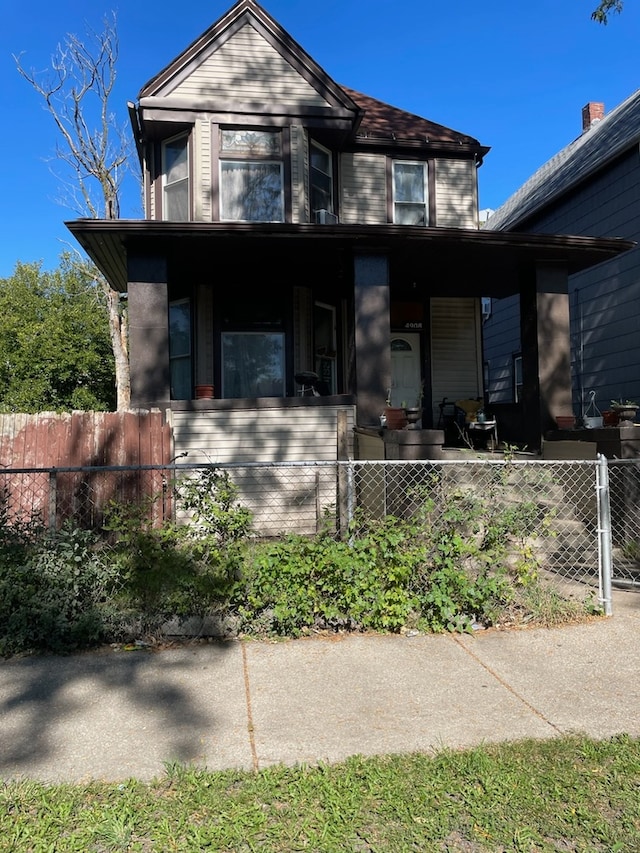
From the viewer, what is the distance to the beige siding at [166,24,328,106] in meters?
10.9

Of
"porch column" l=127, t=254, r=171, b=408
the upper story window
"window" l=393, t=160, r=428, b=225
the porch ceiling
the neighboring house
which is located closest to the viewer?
the porch ceiling

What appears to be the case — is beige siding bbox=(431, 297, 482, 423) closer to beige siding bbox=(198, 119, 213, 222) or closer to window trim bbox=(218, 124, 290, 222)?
window trim bbox=(218, 124, 290, 222)

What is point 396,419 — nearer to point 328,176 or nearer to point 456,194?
point 328,176

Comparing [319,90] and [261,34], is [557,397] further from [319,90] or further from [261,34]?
[261,34]

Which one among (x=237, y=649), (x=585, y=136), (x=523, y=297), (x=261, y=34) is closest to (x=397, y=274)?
(x=523, y=297)

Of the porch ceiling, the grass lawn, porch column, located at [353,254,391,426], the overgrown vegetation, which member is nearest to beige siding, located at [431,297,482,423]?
the porch ceiling

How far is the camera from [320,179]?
456 inches

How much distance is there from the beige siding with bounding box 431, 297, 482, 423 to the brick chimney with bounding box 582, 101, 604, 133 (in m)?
8.15

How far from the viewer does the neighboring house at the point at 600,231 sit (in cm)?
1158

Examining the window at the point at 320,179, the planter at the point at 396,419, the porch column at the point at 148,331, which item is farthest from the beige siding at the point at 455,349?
the porch column at the point at 148,331

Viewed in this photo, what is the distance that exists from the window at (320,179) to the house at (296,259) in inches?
1.5

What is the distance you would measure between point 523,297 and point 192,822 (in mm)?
9508

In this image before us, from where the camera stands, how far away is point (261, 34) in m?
11.2

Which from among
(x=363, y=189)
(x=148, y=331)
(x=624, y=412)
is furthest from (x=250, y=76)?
(x=624, y=412)
